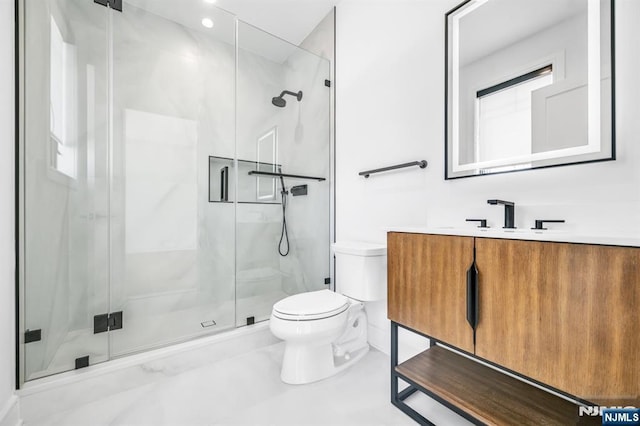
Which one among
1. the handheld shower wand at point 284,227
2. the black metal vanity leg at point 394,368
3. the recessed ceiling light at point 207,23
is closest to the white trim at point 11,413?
the handheld shower wand at point 284,227

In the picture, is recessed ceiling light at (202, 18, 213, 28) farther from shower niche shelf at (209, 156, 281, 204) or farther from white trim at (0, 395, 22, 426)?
white trim at (0, 395, 22, 426)

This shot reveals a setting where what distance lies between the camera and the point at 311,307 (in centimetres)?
157

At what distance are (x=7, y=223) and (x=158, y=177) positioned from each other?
2.61 feet

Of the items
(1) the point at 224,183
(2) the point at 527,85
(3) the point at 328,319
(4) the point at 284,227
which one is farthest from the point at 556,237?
(1) the point at 224,183

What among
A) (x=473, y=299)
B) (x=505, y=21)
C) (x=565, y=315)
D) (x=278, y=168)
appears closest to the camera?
(x=565, y=315)

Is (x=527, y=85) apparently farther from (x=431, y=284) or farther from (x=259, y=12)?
(x=259, y=12)

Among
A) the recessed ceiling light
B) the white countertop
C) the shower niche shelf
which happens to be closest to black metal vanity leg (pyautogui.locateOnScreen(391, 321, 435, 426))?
the white countertop

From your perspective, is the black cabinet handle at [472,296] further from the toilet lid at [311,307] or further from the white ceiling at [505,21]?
the white ceiling at [505,21]

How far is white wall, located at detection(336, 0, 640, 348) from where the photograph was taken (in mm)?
987

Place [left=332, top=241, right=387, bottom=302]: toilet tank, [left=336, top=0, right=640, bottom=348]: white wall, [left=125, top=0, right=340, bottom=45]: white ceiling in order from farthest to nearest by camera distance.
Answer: [left=125, top=0, right=340, bottom=45]: white ceiling
[left=332, top=241, right=387, bottom=302]: toilet tank
[left=336, top=0, right=640, bottom=348]: white wall

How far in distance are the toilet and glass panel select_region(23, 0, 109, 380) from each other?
3.51 ft

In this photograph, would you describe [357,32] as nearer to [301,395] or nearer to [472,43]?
[472,43]

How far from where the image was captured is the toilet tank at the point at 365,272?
5.55ft

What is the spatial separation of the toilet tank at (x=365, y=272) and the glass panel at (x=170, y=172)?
0.92 meters
